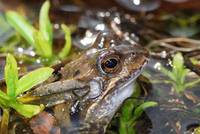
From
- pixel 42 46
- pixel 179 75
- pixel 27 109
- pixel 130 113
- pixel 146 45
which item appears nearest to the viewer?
pixel 27 109

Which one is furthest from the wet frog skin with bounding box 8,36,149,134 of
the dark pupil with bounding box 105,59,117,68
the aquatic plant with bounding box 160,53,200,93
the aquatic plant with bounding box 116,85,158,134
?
the aquatic plant with bounding box 160,53,200,93

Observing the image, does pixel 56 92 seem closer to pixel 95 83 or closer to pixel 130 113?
pixel 95 83

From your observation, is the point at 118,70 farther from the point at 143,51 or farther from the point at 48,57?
the point at 48,57

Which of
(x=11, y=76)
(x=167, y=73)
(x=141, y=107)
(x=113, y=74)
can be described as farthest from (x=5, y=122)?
(x=167, y=73)

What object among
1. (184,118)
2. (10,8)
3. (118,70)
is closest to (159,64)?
(184,118)

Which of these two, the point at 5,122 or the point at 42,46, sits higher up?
the point at 42,46

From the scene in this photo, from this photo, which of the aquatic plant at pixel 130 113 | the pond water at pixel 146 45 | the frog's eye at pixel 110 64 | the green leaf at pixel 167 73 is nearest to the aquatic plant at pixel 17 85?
the pond water at pixel 146 45

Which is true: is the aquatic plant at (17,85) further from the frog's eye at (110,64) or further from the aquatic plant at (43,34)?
the aquatic plant at (43,34)
